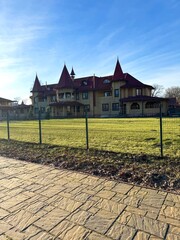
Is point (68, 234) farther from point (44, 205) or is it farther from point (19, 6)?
point (19, 6)

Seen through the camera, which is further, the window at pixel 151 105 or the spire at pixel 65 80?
the spire at pixel 65 80

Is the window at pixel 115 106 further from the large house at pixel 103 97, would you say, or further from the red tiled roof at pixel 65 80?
the red tiled roof at pixel 65 80

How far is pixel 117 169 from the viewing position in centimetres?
487

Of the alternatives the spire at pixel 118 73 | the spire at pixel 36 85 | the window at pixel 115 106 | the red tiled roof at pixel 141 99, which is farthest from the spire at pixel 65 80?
the red tiled roof at pixel 141 99

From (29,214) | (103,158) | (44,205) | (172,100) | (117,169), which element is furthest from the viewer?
(172,100)

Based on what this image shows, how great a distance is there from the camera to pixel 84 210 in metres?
3.05

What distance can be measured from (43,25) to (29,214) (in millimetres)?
10121

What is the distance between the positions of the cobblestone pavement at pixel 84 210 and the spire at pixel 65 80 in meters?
40.2

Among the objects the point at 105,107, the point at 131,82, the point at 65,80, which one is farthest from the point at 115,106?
the point at 65,80

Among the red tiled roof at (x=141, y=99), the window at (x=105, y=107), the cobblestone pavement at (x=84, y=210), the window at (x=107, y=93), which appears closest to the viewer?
the cobblestone pavement at (x=84, y=210)

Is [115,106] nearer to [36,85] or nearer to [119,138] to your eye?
[36,85]

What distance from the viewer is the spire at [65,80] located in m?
43.6

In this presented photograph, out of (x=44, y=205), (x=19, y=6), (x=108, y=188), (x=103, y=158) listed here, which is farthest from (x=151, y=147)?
(x=19, y=6)

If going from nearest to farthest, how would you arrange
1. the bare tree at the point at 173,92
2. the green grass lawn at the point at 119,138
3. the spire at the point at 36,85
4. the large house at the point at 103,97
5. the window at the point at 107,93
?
the green grass lawn at the point at 119,138, the large house at the point at 103,97, the window at the point at 107,93, the spire at the point at 36,85, the bare tree at the point at 173,92
